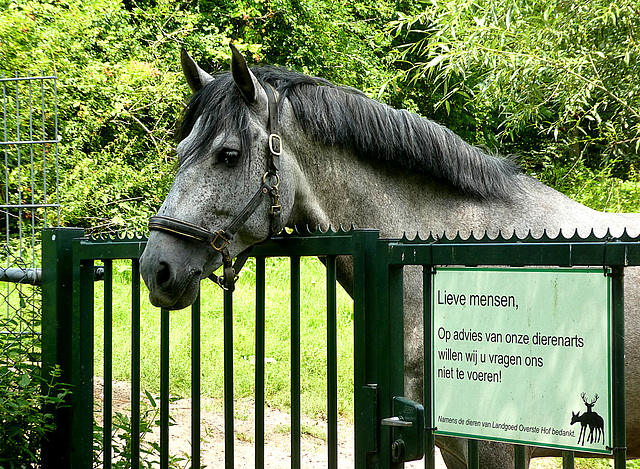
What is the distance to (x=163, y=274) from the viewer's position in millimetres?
2371

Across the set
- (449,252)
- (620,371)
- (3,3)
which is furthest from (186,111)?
(3,3)

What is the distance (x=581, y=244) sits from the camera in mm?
1735

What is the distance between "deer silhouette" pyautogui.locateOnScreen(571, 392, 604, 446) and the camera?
5.58 feet

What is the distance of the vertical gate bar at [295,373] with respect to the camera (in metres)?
2.23

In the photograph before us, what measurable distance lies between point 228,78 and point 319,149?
481 millimetres

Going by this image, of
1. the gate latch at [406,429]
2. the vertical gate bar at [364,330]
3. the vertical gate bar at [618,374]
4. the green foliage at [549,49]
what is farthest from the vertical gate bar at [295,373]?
the green foliage at [549,49]

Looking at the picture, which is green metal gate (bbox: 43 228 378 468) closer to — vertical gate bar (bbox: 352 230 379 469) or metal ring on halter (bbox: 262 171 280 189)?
vertical gate bar (bbox: 352 230 379 469)

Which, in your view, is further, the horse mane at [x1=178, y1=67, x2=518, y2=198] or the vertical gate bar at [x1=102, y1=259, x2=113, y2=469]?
the horse mane at [x1=178, y1=67, x2=518, y2=198]

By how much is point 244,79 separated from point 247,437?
3184 mm

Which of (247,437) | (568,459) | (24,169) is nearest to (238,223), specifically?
(568,459)

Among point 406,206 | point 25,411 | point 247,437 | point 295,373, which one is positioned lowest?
point 247,437

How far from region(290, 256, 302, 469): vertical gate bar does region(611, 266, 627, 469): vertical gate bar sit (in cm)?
96

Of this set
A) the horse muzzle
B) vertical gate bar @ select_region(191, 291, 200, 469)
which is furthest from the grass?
the horse muzzle

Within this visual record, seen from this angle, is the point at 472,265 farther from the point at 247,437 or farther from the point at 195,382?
the point at 247,437
